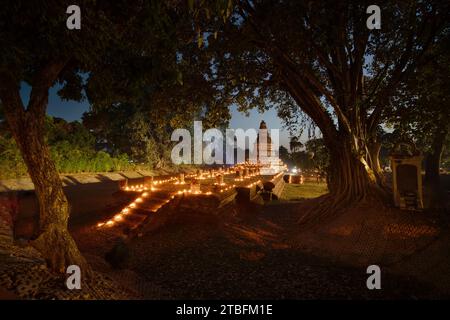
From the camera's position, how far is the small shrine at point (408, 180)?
8.89m

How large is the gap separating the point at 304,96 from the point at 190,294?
8.49 metres

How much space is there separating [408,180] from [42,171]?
10837mm

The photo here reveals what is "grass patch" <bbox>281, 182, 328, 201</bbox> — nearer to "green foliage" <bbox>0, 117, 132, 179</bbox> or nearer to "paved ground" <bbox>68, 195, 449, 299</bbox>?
"paved ground" <bbox>68, 195, 449, 299</bbox>

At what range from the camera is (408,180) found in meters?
9.14

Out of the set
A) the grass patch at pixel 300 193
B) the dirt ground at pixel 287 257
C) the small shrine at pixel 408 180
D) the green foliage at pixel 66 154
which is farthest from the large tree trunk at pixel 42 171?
the green foliage at pixel 66 154

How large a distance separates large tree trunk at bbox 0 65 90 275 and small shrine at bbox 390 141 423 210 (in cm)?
986

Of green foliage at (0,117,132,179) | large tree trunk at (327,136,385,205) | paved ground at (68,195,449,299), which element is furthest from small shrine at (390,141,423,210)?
green foliage at (0,117,132,179)

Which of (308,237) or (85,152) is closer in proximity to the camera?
(308,237)

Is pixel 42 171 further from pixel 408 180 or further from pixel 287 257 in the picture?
pixel 408 180

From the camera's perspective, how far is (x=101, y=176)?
2669 centimetres

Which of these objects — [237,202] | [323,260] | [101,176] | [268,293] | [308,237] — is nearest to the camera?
[268,293]

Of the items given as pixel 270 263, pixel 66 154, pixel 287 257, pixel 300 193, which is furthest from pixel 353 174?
pixel 66 154

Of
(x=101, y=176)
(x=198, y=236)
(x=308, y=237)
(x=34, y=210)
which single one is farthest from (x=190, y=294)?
(x=101, y=176)
